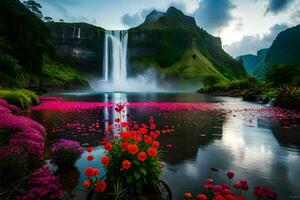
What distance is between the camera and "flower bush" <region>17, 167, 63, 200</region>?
4188 millimetres

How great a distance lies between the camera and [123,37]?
124m

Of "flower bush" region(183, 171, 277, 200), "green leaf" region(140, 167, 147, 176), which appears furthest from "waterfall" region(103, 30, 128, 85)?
"green leaf" region(140, 167, 147, 176)

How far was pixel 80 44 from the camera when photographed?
142000 millimetres

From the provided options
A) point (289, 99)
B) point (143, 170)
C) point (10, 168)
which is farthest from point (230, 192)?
point (289, 99)

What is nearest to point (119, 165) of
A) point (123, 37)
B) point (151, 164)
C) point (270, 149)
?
point (151, 164)

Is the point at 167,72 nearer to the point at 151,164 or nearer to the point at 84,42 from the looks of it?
the point at 84,42

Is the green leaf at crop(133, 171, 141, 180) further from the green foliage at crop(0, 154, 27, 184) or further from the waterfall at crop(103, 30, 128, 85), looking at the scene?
the waterfall at crop(103, 30, 128, 85)

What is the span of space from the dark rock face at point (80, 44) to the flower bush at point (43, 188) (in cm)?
14369

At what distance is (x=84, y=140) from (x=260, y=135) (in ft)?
29.3

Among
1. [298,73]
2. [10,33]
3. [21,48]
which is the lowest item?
[298,73]

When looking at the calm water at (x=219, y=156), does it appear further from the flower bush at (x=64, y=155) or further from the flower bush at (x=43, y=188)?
the flower bush at (x=43, y=188)

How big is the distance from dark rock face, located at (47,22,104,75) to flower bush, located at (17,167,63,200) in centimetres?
14369

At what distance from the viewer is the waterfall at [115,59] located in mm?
Result: 119312

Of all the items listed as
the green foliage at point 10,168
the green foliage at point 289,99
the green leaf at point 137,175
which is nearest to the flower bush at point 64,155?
the green foliage at point 10,168
